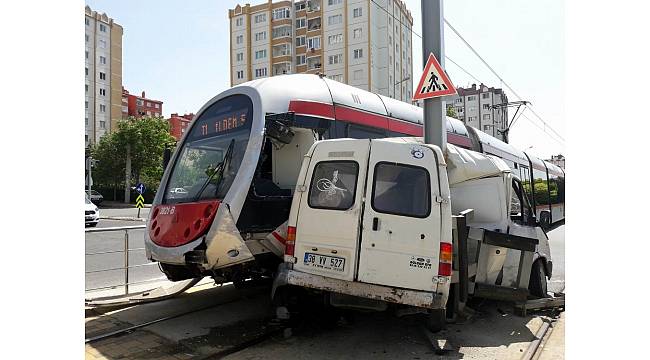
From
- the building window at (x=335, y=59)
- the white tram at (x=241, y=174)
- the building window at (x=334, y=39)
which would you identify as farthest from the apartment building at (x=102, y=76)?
the white tram at (x=241, y=174)

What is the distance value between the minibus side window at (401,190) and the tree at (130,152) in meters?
42.8

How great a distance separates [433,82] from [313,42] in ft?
196

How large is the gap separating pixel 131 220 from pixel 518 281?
74.7ft

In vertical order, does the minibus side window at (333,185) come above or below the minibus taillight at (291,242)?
above

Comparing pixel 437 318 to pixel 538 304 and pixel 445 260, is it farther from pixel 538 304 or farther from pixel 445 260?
pixel 538 304

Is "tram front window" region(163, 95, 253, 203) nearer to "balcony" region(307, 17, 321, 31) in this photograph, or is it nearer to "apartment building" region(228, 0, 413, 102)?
"apartment building" region(228, 0, 413, 102)

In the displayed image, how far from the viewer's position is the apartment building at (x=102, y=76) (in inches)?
2569

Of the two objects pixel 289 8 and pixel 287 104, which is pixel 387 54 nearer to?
pixel 289 8

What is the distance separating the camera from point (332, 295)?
5.21 meters

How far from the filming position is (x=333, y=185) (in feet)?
17.8

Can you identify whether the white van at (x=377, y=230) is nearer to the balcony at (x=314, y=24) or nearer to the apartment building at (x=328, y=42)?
the apartment building at (x=328, y=42)

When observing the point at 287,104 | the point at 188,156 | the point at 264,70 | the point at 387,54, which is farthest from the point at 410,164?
the point at 264,70

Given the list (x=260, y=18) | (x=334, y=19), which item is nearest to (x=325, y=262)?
(x=334, y=19)

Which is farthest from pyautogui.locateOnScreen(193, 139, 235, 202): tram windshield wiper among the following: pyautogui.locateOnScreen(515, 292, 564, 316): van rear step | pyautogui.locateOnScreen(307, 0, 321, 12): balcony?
pyautogui.locateOnScreen(307, 0, 321, 12): balcony
